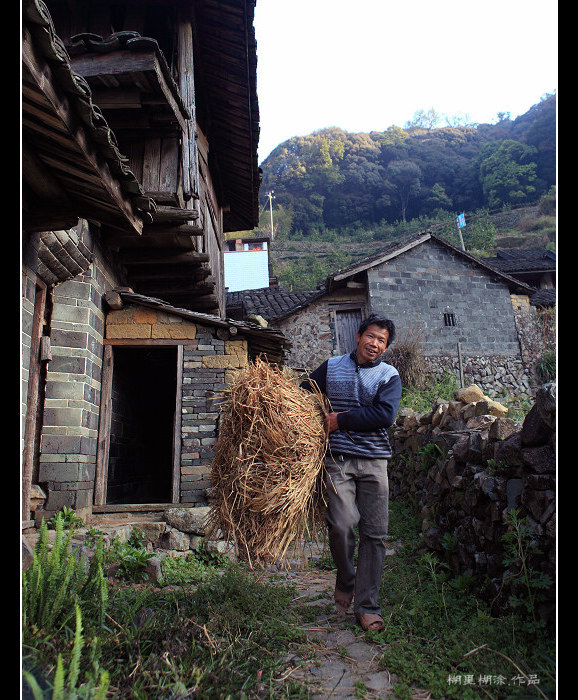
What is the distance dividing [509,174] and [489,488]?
3932 cm

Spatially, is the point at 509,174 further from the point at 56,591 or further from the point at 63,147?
the point at 56,591

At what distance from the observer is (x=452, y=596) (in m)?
3.16

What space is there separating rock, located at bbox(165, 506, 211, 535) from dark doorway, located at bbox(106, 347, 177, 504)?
181cm

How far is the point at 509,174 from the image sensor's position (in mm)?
36500

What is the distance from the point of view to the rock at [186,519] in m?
5.39

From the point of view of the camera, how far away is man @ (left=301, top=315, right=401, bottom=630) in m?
2.86

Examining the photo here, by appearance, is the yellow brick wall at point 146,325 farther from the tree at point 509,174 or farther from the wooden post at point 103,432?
the tree at point 509,174

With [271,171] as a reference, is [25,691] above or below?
below

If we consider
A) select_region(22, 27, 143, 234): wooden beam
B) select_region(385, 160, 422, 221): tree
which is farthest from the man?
select_region(385, 160, 422, 221): tree

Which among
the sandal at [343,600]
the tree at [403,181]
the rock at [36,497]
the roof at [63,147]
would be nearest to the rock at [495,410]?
the sandal at [343,600]

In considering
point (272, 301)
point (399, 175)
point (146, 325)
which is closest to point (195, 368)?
point (146, 325)

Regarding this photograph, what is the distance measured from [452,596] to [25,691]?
251 cm

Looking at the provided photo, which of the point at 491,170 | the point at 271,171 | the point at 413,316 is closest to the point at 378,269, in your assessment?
the point at 413,316
